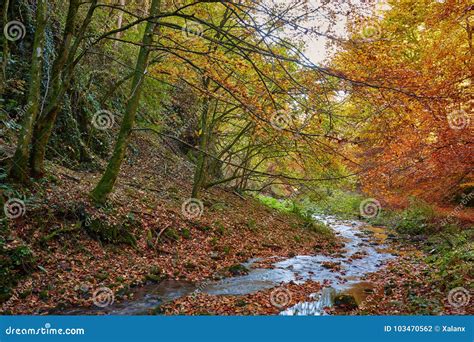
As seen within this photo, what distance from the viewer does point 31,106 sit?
7023 millimetres

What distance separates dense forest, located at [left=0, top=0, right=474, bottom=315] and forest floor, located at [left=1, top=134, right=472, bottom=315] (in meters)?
0.04

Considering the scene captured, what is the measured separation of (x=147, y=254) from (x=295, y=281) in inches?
139

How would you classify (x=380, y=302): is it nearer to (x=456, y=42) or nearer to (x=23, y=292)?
(x=23, y=292)

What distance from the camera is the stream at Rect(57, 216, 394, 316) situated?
6.41 meters

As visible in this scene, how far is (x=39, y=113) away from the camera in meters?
7.80

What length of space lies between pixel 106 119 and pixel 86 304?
32.0 feet

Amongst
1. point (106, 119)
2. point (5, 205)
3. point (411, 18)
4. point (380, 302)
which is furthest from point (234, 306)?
point (411, 18)
